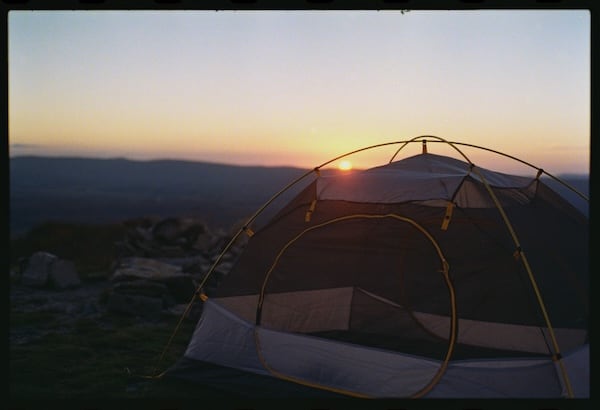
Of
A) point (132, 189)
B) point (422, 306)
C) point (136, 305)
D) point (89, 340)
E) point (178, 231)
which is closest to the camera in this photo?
point (422, 306)

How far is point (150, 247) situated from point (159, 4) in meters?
8.47

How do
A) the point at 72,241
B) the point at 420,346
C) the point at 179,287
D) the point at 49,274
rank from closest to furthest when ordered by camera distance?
the point at 420,346, the point at 179,287, the point at 49,274, the point at 72,241

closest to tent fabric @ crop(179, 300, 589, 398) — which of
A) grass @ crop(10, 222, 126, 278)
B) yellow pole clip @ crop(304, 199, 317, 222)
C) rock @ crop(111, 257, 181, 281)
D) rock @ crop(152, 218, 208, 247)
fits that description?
yellow pole clip @ crop(304, 199, 317, 222)

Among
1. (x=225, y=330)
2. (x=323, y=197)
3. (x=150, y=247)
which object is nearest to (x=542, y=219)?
(x=323, y=197)

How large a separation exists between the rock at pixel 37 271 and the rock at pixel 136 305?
220 cm

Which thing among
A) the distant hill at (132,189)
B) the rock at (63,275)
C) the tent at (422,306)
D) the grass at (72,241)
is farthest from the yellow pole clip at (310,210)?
the distant hill at (132,189)

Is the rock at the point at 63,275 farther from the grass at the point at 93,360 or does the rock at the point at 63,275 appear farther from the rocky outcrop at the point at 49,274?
the grass at the point at 93,360

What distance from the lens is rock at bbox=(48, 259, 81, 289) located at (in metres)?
9.98

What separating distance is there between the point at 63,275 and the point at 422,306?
586cm

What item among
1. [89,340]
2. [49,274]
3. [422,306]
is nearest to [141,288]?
[89,340]

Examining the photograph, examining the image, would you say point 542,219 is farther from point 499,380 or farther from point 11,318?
point 11,318

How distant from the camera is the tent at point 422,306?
5.06 m

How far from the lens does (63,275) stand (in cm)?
1009

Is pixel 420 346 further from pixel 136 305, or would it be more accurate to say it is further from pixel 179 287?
pixel 179 287
